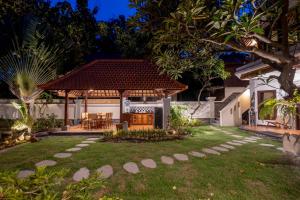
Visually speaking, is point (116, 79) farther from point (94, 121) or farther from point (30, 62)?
point (30, 62)

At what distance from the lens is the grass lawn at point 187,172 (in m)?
5.42

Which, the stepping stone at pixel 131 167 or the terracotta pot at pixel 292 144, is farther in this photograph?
the terracotta pot at pixel 292 144

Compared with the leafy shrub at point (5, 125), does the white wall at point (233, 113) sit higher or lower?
higher

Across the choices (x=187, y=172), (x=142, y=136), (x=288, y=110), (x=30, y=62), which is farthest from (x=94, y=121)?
(x=288, y=110)

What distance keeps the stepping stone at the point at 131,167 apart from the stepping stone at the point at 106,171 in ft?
1.50

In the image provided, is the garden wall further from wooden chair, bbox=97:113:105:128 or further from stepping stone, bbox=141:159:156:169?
stepping stone, bbox=141:159:156:169

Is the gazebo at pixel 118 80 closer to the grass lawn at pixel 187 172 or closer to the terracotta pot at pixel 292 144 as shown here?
the grass lawn at pixel 187 172

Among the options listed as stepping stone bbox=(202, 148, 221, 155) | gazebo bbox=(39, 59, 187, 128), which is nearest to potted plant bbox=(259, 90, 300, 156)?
stepping stone bbox=(202, 148, 221, 155)

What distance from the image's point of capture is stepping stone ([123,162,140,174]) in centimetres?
651

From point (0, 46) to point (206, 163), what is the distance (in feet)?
68.2

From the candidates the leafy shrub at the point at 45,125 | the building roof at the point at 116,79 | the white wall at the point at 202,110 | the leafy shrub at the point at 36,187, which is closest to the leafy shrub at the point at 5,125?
the leafy shrub at the point at 45,125

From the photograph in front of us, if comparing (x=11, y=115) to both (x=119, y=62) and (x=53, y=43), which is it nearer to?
(x=53, y=43)

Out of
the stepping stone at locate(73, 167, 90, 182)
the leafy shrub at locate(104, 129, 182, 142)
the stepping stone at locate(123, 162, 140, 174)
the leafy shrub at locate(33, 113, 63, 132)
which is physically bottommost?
the stepping stone at locate(73, 167, 90, 182)

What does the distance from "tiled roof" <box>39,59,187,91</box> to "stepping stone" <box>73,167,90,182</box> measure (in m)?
7.40
